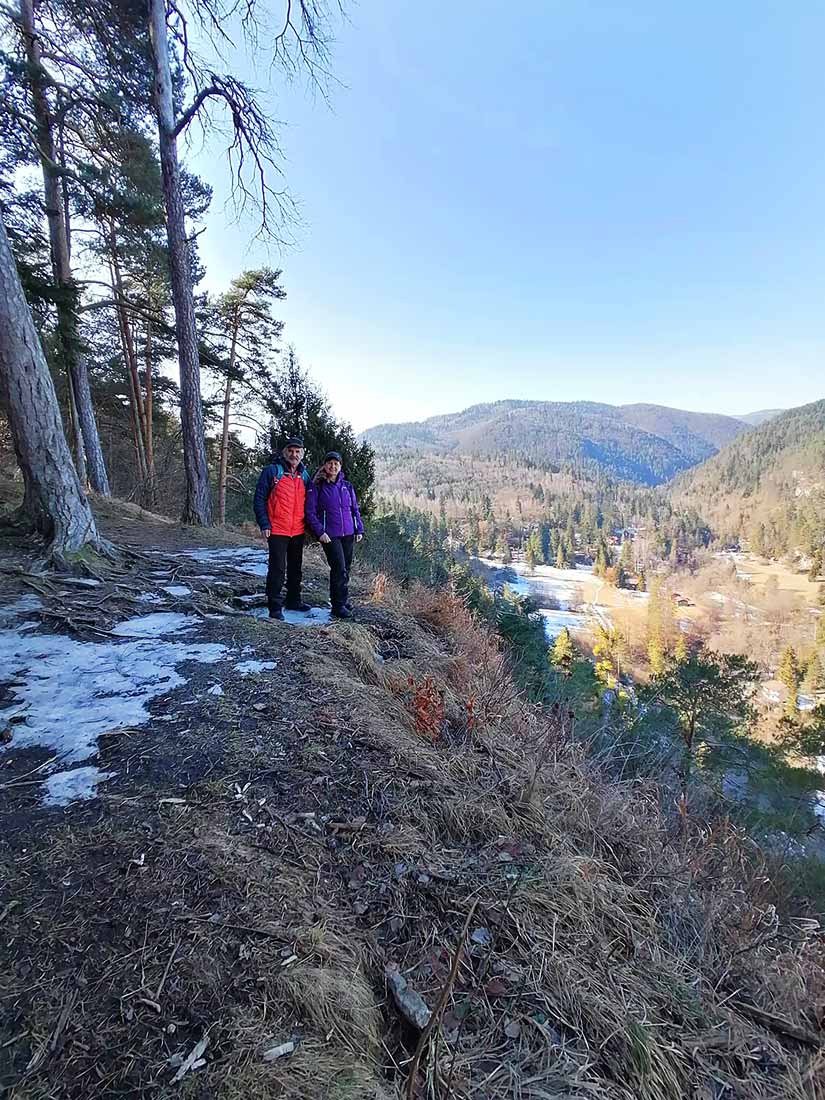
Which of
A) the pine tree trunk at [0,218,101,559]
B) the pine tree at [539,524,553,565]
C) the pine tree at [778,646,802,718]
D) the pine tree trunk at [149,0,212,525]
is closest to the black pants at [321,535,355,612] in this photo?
the pine tree trunk at [0,218,101,559]

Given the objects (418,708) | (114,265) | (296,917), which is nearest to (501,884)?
(296,917)

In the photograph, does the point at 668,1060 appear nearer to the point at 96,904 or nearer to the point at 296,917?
the point at 296,917

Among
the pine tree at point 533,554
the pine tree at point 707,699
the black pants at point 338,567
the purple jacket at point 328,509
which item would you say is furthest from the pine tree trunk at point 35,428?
the pine tree at point 533,554

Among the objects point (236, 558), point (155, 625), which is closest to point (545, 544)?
point (236, 558)

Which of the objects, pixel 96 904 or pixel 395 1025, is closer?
pixel 395 1025

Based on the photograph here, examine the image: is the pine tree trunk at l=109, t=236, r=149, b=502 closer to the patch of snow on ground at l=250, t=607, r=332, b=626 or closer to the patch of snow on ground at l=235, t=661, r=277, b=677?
the patch of snow on ground at l=250, t=607, r=332, b=626

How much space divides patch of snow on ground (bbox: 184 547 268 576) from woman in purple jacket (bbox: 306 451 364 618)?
1.75m

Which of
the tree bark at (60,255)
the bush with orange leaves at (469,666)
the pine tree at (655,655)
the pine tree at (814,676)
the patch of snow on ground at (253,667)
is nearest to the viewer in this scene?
the patch of snow on ground at (253,667)

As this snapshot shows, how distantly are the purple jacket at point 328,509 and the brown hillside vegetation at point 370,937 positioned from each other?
2.08 meters

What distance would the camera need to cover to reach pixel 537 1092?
1.17 m

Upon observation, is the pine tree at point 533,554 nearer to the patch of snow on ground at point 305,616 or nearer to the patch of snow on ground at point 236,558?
the patch of snow on ground at point 236,558

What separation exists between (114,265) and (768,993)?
15.9 metres

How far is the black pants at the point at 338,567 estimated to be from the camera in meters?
4.43

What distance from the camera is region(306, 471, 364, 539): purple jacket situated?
14.5 feet
